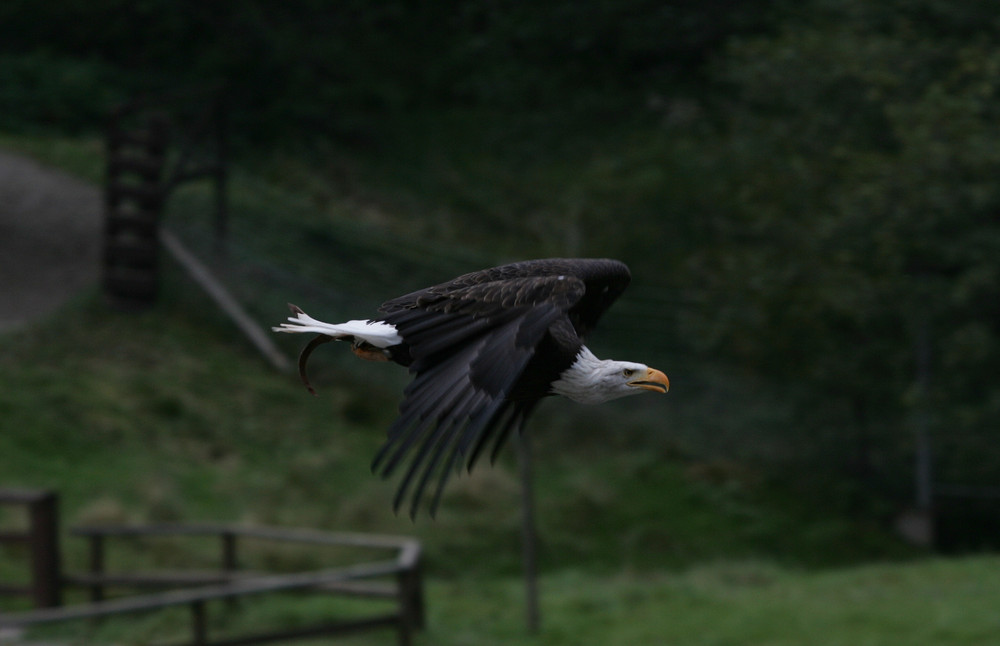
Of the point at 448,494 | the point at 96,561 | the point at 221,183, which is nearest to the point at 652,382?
the point at 96,561

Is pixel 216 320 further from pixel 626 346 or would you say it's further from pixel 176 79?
pixel 176 79

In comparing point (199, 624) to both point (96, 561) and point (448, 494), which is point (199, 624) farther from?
point (448, 494)

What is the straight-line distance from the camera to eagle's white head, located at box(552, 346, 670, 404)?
3.37 meters

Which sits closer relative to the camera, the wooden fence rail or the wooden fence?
the wooden fence rail

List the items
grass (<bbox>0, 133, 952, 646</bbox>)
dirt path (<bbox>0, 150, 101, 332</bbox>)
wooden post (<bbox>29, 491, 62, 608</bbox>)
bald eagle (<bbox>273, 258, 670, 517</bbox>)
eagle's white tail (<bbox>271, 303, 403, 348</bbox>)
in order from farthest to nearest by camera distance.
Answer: dirt path (<bbox>0, 150, 101, 332</bbox>) < grass (<bbox>0, 133, 952, 646</bbox>) < wooden post (<bbox>29, 491, 62, 608</bbox>) < eagle's white tail (<bbox>271, 303, 403, 348</bbox>) < bald eagle (<bbox>273, 258, 670, 517</bbox>)

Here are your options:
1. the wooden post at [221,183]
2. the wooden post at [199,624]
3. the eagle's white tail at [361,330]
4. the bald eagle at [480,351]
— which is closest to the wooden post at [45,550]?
the wooden post at [199,624]

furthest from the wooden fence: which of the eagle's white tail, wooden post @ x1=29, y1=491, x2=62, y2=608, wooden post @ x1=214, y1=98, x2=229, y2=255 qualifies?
the eagle's white tail

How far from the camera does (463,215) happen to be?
17.8 m

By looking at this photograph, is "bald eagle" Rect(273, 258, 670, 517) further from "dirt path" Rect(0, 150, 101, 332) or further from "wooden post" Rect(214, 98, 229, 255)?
"dirt path" Rect(0, 150, 101, 332)

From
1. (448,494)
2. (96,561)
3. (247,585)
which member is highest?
(448,494)

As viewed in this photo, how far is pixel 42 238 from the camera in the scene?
14852 mm

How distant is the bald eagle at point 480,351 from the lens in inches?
120

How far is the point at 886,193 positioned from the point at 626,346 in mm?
3880

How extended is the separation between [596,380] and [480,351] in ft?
1.15
